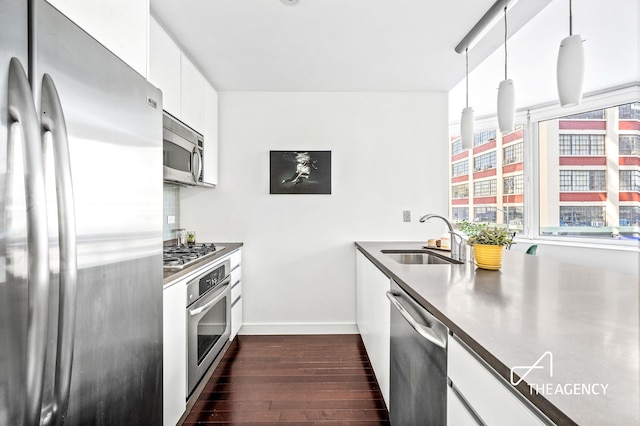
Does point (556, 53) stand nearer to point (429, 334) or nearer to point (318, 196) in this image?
point (318, 196)

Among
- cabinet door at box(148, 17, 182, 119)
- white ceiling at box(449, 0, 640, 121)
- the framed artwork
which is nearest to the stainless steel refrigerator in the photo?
cabinet door at box(148, 17, 182, 119)

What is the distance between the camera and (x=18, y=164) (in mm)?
645

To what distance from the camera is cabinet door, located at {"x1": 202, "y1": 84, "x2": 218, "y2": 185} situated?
2867 millimetres

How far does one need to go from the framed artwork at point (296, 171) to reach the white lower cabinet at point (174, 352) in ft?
5.44

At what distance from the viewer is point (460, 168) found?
14.4ft

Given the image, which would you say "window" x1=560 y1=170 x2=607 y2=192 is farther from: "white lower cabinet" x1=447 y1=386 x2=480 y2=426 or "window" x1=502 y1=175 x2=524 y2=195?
"white lower cabinet" x1=447 y1=386 x2=480 y2=426

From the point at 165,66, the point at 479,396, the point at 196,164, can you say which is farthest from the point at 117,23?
the point at 479,396

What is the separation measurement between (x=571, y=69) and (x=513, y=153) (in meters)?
3.03

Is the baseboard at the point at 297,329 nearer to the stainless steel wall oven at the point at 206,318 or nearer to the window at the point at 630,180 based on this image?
the stainless steel wall oven at the point at 206,318

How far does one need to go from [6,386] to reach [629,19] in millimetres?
3406

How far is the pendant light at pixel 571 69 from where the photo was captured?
1.23 metres

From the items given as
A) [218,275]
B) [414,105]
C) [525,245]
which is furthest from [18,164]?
[525,245]

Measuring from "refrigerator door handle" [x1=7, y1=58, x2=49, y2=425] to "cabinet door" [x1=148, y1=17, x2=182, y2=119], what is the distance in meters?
1.35

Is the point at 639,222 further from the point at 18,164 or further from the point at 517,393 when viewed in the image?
the point at 18,164
